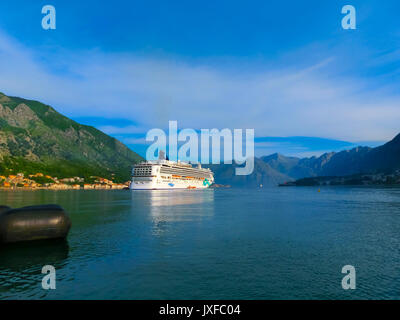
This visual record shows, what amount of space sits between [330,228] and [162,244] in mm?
23380

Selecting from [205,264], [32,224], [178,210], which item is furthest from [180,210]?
[205,264]

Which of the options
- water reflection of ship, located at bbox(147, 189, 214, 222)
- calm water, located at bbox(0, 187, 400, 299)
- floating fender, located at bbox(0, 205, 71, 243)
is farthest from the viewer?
water reflection of ship, located at bbox(147, 189, 214, 222)

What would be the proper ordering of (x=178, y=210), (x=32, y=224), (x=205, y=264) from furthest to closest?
(x=178, y=210) < (x=32, y=224) < (x=205, y=264)

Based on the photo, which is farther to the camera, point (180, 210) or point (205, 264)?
point (180, 210)

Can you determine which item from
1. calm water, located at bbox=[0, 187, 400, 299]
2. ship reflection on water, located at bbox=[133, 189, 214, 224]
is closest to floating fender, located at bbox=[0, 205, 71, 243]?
calm water, located at bbox=[0, 187, 400, 299]

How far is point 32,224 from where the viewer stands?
79.3 feet

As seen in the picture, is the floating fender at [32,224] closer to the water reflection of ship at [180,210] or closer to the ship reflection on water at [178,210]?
the ship reflection on water at [178,210]

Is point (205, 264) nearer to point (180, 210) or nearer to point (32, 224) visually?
point (32, 224)

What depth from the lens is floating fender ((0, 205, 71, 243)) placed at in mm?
23453

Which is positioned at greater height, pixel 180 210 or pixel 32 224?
pixel 32 224

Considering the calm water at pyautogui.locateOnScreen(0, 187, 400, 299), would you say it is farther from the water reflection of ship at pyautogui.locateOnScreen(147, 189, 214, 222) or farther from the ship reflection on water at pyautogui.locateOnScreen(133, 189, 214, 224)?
the water reflection of ship at pyautogui.locateOnScreen(147, 189, 214, 222)
